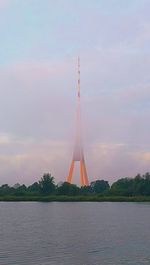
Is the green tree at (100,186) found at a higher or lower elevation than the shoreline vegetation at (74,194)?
higher

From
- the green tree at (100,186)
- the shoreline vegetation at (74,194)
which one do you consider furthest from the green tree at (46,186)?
the green tree at (100,186)

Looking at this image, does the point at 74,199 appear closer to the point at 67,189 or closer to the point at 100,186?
the point at 67,189

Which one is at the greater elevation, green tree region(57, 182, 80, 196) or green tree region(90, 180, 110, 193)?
green tree region(90, 180, 110, 193)

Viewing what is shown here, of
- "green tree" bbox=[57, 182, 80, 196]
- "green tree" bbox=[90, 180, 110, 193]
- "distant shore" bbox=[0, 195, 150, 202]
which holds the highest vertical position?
"green tree" bbox=[90, 180, 110, 193]

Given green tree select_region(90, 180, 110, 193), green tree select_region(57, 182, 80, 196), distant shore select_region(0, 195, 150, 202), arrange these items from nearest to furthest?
distant shore select_region(0, 195, 150, 202)
green tree select_region(57, 182, 80, 196)
green tree select_region(90, 180, 110, 193)

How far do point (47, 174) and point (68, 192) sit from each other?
11.5 meters

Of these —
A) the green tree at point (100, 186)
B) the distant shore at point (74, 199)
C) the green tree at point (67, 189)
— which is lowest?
the distant shore at point (74, 199)

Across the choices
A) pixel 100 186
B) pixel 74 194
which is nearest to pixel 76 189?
pixel 74 194

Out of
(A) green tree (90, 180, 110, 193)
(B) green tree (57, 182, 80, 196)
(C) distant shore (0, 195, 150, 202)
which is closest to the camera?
(C) distant shore (0, 195, 150, 202)

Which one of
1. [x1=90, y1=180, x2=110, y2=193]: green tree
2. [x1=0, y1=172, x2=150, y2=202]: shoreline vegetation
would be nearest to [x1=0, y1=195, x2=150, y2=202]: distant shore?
[x1=0, y1=172, x2=150, y2=202]: shoreline vegetation

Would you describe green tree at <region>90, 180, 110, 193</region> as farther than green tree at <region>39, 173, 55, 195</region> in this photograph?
Yes

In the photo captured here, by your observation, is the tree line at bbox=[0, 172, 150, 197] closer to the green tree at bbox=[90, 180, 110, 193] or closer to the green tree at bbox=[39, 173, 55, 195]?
Answer: the green tree at bbox=[39, 173, 55, 195]

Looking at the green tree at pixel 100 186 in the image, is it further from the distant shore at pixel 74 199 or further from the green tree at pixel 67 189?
the green tree at pixel 67 189

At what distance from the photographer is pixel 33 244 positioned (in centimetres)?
3094
